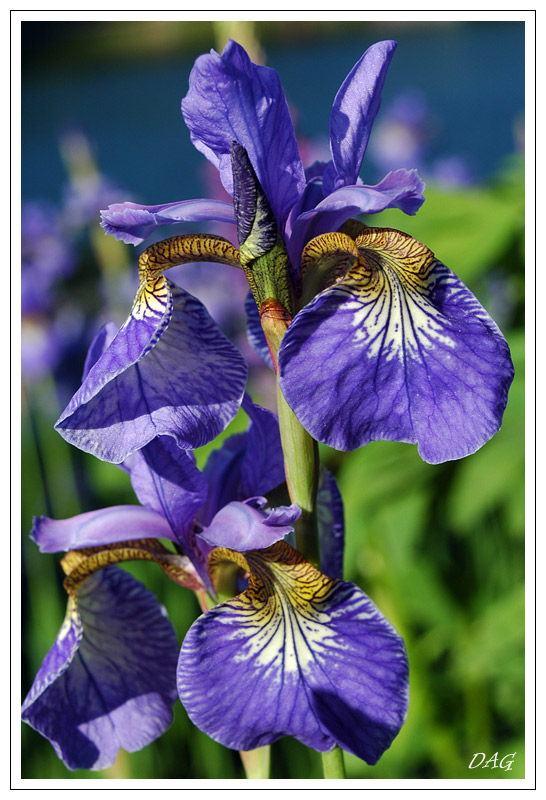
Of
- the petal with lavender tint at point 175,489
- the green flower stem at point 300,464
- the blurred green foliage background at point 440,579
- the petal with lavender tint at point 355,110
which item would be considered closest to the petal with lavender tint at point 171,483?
the petal with lavender tint at point 175,489

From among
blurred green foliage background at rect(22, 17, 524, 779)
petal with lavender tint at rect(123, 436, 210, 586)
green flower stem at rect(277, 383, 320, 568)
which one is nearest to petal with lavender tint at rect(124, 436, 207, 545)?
petal with lavender tint at rect(123, 436, 210, 586)

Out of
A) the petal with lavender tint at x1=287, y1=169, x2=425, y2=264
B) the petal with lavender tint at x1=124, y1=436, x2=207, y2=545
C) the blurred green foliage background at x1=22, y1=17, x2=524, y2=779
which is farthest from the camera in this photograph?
the blurred green foliage background at x1=22, y1=17, x2=524, y2=779

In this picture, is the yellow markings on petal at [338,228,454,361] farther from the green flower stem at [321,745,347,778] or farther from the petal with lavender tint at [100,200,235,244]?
the green flower stem at [321,745,347,778]

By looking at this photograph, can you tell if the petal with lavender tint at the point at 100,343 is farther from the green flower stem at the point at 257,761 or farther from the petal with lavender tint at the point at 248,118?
the green flower stem at the point at 257,761

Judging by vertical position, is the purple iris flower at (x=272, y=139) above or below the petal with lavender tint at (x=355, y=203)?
above

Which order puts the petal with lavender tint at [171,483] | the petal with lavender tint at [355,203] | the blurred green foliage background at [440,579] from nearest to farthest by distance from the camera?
the petal with lavender tint at [355,203], the petal with lavender tint at [171,483], the blurred green foliage background at [440,579]

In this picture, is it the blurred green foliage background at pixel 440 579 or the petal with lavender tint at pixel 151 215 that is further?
the blurred green foliage background at pixel 440 579
